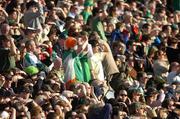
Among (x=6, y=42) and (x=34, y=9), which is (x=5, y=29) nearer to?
(x=6, y=42)

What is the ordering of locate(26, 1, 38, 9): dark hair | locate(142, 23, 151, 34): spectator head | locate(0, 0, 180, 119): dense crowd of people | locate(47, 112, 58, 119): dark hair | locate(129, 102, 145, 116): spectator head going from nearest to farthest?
1. locate(47, 112, 58, 119): dark hair
2. locate(0, 0, 180, 119): dense crowd of people
3. locate(129, 102, 145, 116): spectator head
4. locate(26, 1, 38, 9): dark hair
5. locate(142, 23, 151, 34): spectator head

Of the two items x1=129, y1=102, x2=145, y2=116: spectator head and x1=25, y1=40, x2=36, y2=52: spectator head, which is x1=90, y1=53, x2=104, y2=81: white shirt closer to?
x1=129, y1=102, x2=145, y2=116: spectator head

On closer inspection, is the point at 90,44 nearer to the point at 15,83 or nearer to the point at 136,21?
the point at 15,83

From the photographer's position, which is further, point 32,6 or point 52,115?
point 32,6

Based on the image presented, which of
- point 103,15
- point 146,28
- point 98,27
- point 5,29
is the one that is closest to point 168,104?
point 98,27

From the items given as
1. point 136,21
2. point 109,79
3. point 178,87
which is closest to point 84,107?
point 109,79

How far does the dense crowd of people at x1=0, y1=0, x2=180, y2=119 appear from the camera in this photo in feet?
76.9

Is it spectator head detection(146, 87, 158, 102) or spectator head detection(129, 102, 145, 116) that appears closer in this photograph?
spectator head detection(129, 102, 145, 116)

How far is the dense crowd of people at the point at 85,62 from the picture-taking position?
76.9ft

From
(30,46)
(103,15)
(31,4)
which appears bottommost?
(103,15)

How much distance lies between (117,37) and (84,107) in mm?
5990

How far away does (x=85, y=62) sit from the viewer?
86.5 ft

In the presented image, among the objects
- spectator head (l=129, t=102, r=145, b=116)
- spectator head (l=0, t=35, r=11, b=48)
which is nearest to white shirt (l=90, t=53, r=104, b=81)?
spectator head (l=129, t=102, r=145, b=116)

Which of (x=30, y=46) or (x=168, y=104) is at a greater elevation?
(x=30, y=46)
